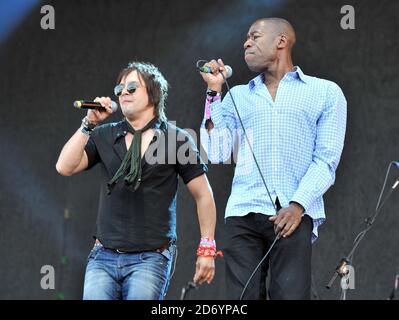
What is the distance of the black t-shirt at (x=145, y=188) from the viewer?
3418 mm

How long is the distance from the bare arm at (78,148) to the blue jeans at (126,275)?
404 mm

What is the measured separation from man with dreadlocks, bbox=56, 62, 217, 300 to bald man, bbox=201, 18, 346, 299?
0.16 metres

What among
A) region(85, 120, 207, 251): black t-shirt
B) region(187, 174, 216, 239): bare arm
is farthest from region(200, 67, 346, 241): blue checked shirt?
region(85, 120, 207, 251): black t-shirt

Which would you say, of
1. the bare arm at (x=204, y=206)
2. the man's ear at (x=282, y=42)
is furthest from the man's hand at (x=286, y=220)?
the man's ear at (x=282, y=42)

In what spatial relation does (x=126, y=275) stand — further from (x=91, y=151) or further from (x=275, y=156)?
(x=275, y=156)

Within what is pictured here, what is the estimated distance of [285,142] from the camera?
11.9ft

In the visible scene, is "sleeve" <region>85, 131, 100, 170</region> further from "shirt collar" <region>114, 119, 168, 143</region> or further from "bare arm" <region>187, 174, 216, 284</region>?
"bare arm" <region>187, 174, 216, 284</region>

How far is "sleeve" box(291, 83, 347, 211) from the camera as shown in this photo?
3.55 m

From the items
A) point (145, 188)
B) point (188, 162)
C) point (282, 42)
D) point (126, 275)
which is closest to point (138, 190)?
point (145, 188)

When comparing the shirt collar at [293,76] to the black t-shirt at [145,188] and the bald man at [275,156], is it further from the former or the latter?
the black t-shirt at [145,188]

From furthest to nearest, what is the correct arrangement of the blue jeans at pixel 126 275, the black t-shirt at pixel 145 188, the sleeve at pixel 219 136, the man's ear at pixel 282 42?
1. the man's ear at pixel 282 42
2. the sleeve at pixel 219 136
3. the black t-shirt at pixel 145 188
4. the blue jeans at pixel 126 275

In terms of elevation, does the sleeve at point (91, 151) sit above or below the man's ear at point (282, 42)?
below

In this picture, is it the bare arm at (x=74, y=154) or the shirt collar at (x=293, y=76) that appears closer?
the bare arm at (x=74, y=154)
